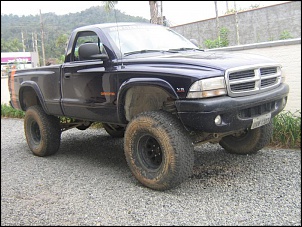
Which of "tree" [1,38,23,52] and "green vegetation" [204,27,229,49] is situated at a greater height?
"green vegetation" [204,27,229,49]

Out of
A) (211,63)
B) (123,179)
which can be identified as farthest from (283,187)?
(123,179)

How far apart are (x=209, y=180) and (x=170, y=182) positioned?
571mm

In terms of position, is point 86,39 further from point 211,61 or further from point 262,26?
point 262,26

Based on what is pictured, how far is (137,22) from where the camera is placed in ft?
14.2

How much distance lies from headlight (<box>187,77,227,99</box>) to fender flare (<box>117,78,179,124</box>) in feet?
0.65

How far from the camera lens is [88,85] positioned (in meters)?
4.30

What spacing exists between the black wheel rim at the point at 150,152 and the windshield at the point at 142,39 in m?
1.12

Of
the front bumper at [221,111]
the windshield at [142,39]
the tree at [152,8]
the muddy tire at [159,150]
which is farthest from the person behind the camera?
the windshield at [142,39]

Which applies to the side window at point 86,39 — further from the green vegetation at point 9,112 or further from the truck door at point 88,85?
the green vegetation at point 9,112

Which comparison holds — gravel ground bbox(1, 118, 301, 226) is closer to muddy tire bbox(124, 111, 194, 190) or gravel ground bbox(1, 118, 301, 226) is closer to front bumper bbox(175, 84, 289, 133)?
muddy tire bbox(124, 111, 194, 190)

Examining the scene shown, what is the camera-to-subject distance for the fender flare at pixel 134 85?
334 centimetres

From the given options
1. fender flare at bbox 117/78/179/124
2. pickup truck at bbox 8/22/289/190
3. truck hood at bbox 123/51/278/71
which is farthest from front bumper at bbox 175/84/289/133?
truck hood at bbox 123/51/278/71

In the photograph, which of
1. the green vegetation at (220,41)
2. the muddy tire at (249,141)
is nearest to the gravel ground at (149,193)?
the muddy tire at (249,141)

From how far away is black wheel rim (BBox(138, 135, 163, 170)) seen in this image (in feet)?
12.2
